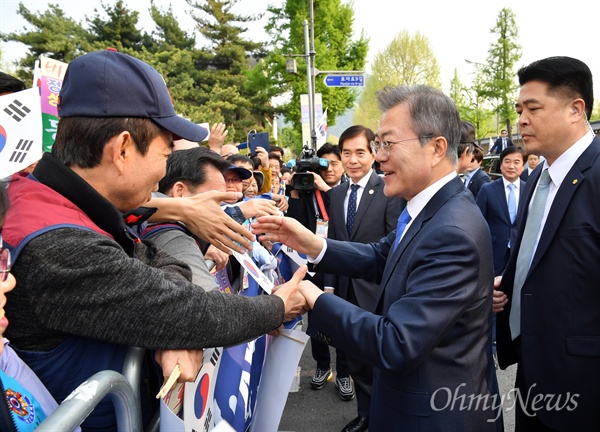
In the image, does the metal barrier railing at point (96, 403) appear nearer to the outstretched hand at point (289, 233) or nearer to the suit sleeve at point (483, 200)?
the outstretched hand at point (289, 233)

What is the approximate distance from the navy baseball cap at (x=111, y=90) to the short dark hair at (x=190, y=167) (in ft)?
3.03

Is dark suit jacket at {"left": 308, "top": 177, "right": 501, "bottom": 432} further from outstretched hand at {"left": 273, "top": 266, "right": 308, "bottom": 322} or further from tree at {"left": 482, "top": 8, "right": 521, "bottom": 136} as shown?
tree at {"left": 482, "top": 8, "right": 521, "bottom": 136}

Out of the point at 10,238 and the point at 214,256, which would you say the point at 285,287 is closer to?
the point at 214,256

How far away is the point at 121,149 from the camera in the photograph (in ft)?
3.83

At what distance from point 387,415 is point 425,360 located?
0.29 metres

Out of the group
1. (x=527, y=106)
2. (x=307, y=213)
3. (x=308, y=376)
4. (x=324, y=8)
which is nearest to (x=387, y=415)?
(x=527, y=106)

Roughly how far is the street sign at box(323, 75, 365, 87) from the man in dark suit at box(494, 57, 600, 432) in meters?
11.2

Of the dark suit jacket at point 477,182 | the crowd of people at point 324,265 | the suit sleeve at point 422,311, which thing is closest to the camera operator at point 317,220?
the crowd of people at point 324,265

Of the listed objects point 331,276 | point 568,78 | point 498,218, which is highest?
point 568,78

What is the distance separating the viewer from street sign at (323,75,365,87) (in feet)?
42.4

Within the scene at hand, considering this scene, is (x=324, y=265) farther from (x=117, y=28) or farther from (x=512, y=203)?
(x=117, y=28)

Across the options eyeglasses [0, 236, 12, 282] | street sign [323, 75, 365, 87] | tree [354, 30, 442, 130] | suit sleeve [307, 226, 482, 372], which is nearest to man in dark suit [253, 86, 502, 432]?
suit sleeve [307, 226, 482, 372]

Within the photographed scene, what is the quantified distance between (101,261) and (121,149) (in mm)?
355

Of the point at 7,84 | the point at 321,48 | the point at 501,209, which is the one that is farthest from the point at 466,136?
the point at 321,48
